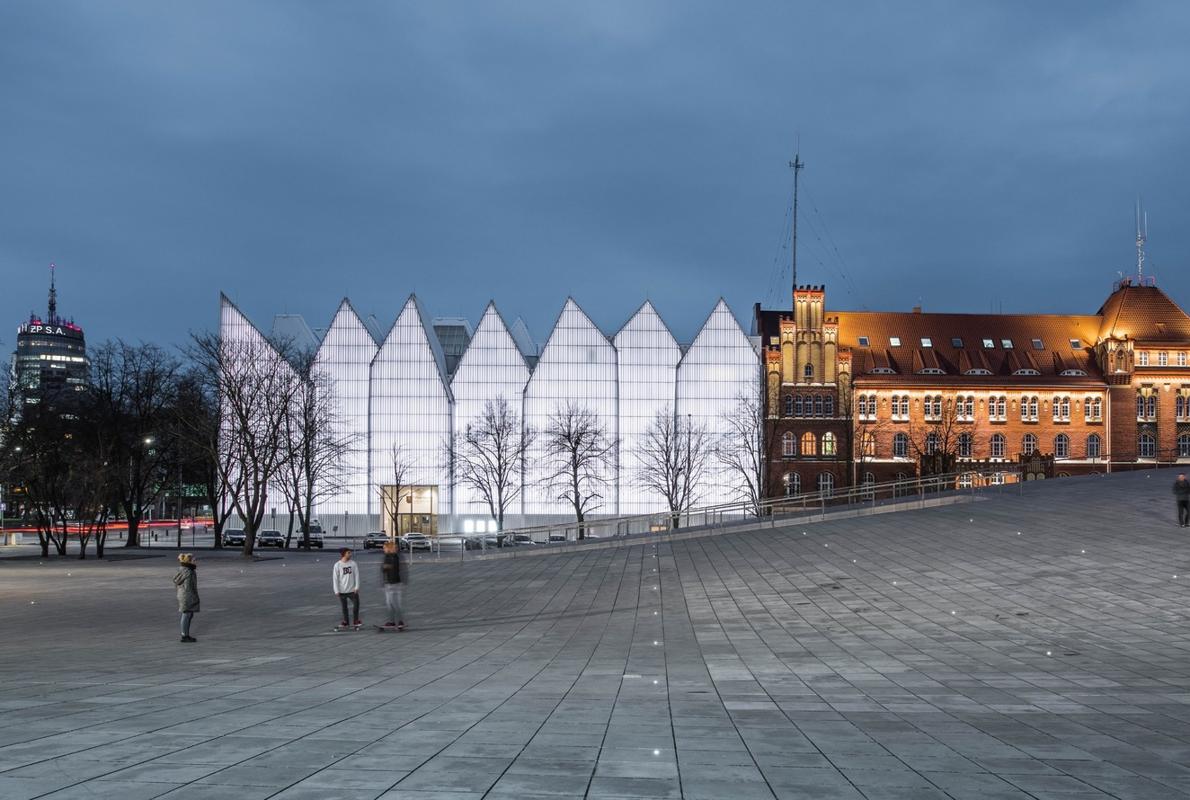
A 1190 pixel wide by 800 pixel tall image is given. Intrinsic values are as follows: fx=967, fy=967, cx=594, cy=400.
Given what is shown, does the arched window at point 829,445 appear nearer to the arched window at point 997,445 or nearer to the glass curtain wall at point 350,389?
the arched window at point 997,445

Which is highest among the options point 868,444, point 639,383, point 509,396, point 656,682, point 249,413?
point 639,383

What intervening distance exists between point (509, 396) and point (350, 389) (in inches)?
592

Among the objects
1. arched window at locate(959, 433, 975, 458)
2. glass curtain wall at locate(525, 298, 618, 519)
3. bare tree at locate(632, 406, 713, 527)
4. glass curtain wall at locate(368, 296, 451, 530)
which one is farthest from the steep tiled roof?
glass curtain wall at locate(368, 296, 451, 530)

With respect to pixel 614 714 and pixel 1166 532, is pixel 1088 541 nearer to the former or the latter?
pixel 1166 532

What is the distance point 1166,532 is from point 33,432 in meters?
58.2

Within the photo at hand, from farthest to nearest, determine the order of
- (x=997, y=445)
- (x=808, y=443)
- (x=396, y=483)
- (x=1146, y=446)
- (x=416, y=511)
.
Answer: (x=997, y=445)
(x=1146, y=446)
(x=808, y=443)
(x=416, y=511)
(x=396, y=483)

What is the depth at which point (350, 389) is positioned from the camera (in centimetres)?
9106

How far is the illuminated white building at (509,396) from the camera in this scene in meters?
89.0

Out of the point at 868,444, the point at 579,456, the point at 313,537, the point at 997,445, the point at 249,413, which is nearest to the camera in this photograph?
the point at 249,413

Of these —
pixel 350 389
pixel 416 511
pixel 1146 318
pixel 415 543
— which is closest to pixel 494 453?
pixel 416 511

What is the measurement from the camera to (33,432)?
5747 cm

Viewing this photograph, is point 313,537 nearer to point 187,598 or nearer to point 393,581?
point 393,581

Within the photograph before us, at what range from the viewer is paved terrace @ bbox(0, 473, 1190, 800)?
830cm

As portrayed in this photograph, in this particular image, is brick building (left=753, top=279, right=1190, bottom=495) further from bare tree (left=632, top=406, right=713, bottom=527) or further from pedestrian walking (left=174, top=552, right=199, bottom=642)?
pedestrian walking (left=174, top=552, right=199, bottom=642)
